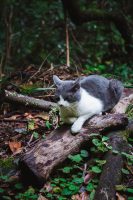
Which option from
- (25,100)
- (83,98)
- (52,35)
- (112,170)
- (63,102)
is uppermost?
(63,102)

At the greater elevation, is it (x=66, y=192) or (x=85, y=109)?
(x=85, y=109)

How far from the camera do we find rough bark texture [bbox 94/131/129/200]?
12.2 feet

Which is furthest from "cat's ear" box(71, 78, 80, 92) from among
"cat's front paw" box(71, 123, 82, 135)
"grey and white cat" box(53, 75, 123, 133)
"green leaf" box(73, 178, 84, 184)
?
"green leaf" box(73, 178, 84, 184)

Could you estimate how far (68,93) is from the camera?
426 cm

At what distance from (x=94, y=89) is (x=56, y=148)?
113cm

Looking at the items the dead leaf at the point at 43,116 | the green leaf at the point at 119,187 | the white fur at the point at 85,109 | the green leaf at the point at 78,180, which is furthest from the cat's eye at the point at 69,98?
the dead leaf at the point at 43,116

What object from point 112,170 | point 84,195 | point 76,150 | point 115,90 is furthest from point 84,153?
point 115,90

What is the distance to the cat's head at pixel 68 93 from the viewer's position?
425cm

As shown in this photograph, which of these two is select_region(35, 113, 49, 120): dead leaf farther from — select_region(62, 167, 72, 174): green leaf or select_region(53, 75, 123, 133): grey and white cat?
select_region(62, 167, 72, 174): green leaf

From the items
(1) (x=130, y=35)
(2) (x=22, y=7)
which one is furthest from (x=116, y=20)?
(2) (x=22, y=7)

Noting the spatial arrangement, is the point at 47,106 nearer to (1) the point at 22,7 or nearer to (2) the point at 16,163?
(2) the point at 16,163

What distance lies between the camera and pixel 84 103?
14.9 feet

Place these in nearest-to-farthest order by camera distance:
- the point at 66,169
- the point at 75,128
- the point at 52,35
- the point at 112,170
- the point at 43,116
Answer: the point at 112,170, the point at 66,169, the point at 75,128, the point at 43,116, the point at 52,35

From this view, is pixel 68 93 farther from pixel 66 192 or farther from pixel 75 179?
pixel 66 192
